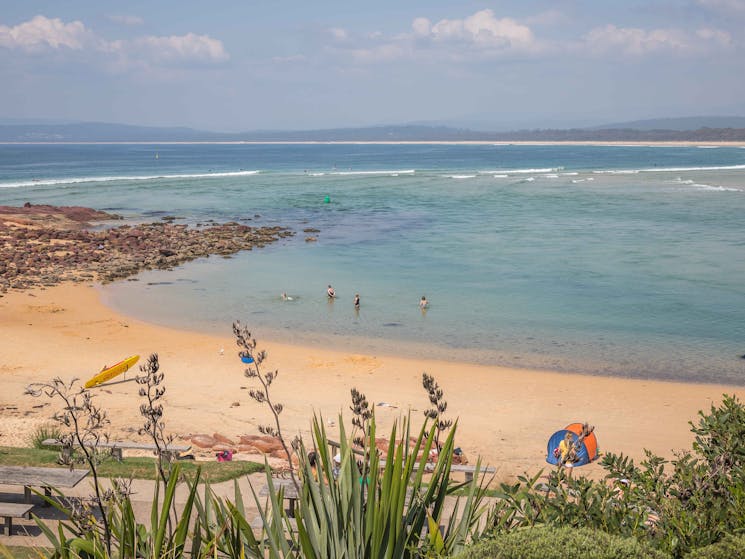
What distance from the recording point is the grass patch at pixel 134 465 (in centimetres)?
947

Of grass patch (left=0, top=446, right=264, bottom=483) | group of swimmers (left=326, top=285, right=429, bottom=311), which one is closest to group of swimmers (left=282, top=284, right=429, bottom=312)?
group of swimmers (left=326, top=285, right=429, bottom=311)

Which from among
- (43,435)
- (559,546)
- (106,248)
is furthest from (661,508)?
(106,248)

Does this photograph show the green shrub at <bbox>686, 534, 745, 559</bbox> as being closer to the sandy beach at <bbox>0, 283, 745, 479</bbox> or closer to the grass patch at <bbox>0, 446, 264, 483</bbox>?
the grass patch at <bbox>0, 446, 264, 483</bbox>

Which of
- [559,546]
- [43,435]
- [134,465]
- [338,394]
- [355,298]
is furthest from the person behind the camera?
[355,298]

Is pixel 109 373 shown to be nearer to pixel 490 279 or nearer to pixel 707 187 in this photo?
pixel 490 279

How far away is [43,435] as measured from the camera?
1105cm

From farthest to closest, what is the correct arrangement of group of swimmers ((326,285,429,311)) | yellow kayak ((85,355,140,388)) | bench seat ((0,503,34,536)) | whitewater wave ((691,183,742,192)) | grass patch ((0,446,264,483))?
whitewater wave ((691,183,742,192))
group of swimmers ((326,285,429,311))
yellow kayak ((85,355,140,388))
grass patch ((0,446,264,483))
bench seat ((0,503,34,536))

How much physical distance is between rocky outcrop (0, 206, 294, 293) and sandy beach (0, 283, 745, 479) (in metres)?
7.30

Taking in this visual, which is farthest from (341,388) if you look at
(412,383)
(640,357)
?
(640,357)

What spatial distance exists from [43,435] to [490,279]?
709 inches

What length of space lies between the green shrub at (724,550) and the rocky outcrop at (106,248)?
24.4 metres

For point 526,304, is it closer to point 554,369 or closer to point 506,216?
point 554,369

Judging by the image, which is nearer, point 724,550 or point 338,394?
point 724,550

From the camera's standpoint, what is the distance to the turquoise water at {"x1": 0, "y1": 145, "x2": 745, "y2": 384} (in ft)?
61.2
